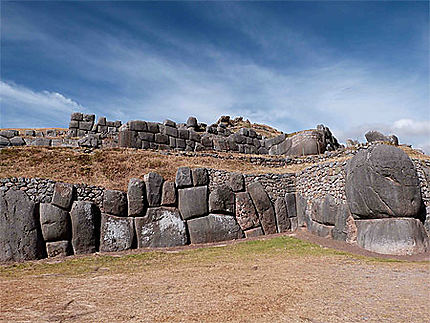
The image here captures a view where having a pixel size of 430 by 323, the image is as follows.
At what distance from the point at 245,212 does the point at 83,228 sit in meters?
7.52

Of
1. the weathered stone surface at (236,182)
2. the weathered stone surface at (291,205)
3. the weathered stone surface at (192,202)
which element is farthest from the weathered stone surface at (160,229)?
the weathered stone surface at (291,205)

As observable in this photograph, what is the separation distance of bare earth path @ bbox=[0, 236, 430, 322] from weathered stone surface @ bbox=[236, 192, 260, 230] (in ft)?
14.5

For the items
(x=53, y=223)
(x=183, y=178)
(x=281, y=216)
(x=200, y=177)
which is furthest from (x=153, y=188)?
(x=281, y=216)

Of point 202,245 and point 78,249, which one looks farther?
point 202,245

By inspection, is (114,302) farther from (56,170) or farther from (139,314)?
(56,170)

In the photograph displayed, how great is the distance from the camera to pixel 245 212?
1584cm

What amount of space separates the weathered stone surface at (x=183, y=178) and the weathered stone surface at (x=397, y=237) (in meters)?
8.06

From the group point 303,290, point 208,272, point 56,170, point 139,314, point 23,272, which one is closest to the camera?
point 139,314

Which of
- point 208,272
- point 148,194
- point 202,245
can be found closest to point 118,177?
point 148,194

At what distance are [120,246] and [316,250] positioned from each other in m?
7.89

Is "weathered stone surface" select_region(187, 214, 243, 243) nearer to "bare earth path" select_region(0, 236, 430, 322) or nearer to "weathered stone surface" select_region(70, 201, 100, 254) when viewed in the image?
"bare earth path" select_region(0, 236, 430, 322)

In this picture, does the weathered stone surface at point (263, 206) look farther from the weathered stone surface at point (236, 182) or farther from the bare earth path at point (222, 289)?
the bare earth path at point (222, 289)

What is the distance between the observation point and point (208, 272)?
8836 millimetres

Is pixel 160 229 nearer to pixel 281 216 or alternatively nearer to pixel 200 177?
pixel 200 177
